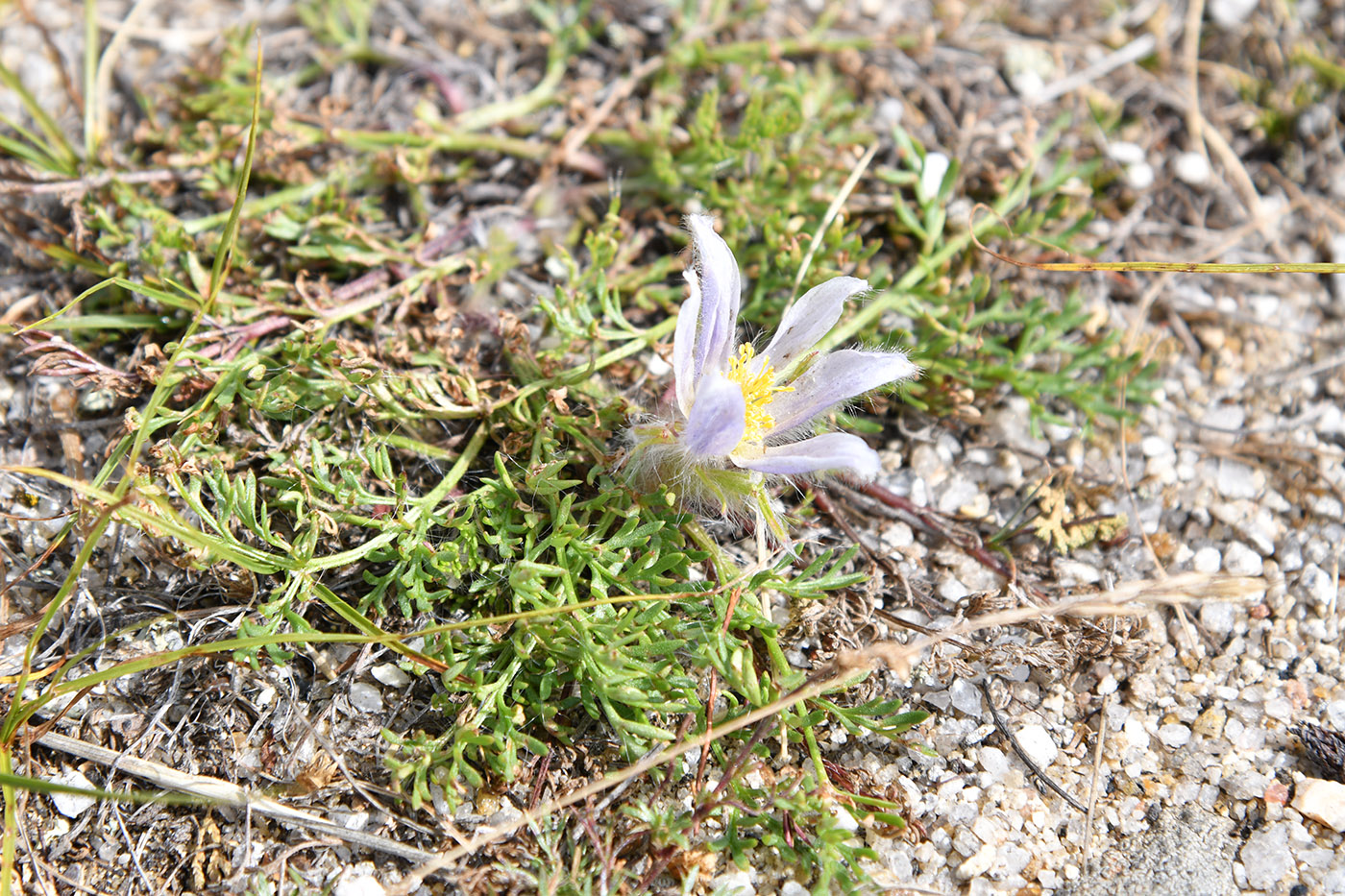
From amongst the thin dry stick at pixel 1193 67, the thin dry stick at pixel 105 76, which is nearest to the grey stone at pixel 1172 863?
the thin dry stick at pixel 1193 67

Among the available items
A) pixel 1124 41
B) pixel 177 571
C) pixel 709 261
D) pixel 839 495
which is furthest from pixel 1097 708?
pixel 1124 41

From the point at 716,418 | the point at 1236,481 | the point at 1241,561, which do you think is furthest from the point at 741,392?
the point at 1236,481

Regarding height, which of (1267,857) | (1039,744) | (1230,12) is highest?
(1230,12)

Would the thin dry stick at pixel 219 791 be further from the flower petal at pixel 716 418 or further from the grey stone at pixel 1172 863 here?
the grey stone at pixel 1172 863

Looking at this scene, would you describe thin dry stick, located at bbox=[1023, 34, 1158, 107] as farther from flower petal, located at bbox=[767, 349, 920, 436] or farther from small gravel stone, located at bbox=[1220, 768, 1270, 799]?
small gravel stone, located at bbox=[1220, 768, 1270, 799]

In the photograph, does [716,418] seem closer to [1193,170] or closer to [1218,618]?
[1218,618]
